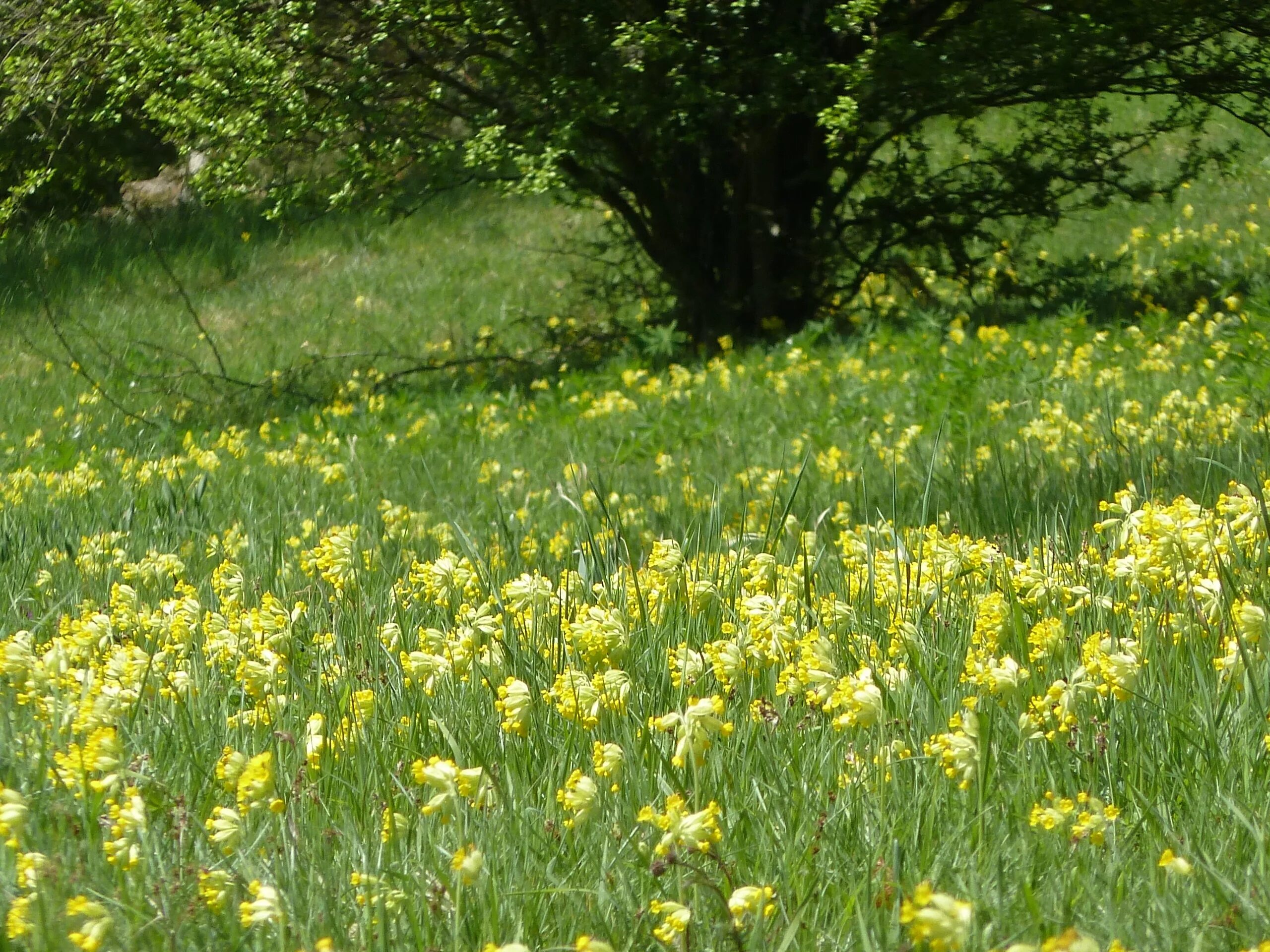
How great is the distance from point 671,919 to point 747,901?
112 mm

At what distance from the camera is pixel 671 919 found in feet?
5.12

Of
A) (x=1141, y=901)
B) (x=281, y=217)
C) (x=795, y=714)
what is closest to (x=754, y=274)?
(x=281, y=217)

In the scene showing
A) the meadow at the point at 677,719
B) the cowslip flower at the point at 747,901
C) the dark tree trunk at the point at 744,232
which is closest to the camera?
the cowslip flower at the point at 747,901

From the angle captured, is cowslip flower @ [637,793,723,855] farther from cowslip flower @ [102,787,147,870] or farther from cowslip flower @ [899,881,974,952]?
cowslip flower @ [102,787,147,870]

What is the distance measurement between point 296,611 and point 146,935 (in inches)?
51.2

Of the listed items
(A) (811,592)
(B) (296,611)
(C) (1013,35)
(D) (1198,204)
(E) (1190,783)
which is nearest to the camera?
(E) (1190,783)

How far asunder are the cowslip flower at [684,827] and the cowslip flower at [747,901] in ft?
0.20

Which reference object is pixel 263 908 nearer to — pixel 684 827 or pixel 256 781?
pixel 256 781

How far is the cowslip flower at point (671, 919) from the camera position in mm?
1553

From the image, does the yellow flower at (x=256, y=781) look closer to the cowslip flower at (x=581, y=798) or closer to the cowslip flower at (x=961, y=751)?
the cowslip flower at (x=581, y=798)

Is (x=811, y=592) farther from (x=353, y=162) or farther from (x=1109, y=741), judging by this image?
(x=353, y=162)

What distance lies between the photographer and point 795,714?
251cm

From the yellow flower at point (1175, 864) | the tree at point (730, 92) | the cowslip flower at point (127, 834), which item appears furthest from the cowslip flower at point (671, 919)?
the tree at point (730, 92)

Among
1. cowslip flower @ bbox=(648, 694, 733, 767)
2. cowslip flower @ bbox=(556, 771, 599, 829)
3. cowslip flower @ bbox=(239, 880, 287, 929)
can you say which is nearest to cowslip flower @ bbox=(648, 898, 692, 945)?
cowslip flower @ bbox=(556, 771, 599, 829)
